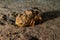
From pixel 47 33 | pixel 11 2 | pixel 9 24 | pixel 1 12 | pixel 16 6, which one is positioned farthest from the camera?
pixel 11 2

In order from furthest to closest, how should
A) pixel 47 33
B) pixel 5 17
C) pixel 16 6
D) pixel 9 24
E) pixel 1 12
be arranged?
pixel 16 6, pixel 1 12, pixel 5 17, pixel 9 24, pixel 47 33

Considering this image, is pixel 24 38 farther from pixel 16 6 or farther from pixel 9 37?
pixel 16 6

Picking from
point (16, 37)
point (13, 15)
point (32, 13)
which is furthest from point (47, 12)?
point (16, 37)

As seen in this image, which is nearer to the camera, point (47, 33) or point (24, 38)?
point (24, 38)

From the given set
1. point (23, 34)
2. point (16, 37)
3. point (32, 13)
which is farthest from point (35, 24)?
point (16, 37)

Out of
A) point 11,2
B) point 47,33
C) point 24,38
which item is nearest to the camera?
point 24,38

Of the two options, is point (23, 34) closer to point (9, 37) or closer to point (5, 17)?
point (9, 37)

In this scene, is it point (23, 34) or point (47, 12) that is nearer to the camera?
point (23, 34)

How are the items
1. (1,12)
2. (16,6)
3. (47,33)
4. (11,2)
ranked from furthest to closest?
(11,2)
(16,6)
(1,12)
(47,33)

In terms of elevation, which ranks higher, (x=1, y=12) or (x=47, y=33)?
(x=1, y=12)
